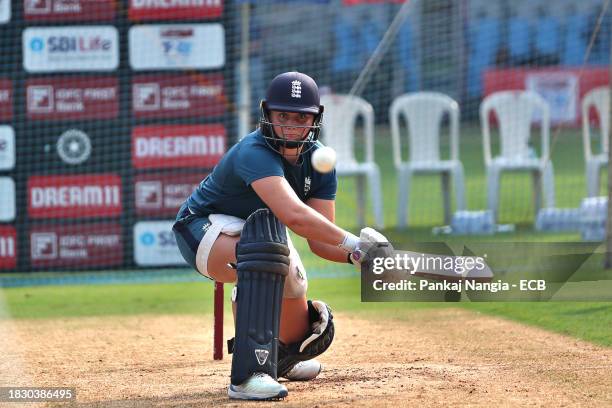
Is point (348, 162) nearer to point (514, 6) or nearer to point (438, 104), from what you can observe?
point (438, 104)

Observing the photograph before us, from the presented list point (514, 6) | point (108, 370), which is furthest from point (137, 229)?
point (514, 6)

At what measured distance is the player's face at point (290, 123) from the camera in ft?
19.1

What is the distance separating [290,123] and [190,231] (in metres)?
0.82

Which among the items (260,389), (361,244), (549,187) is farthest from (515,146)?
(260,389)

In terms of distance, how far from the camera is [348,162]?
15.0 meters

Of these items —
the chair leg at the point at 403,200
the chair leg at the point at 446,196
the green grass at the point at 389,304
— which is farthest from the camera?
the chair leg at the point at 446,196

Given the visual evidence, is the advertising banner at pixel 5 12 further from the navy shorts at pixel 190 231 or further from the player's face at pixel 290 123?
the player's face at pixel 290 123

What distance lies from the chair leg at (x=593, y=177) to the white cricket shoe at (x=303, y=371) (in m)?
9.03

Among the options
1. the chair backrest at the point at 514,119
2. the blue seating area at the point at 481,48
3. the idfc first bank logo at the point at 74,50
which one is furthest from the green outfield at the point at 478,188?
→ the idfc first bank logo at the point at 74,50

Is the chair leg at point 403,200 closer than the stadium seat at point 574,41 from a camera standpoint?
Yes

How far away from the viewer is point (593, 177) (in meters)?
14.5

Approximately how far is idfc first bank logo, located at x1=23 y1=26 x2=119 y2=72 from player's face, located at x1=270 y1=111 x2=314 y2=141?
685 centimetres

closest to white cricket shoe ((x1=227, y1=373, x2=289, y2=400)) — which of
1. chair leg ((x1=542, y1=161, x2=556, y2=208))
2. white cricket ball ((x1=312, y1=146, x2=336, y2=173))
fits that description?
white cricket ball ((x1=312, y1=146, x2=336, y2=173))

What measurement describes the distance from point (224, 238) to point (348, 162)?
30.0 feet
